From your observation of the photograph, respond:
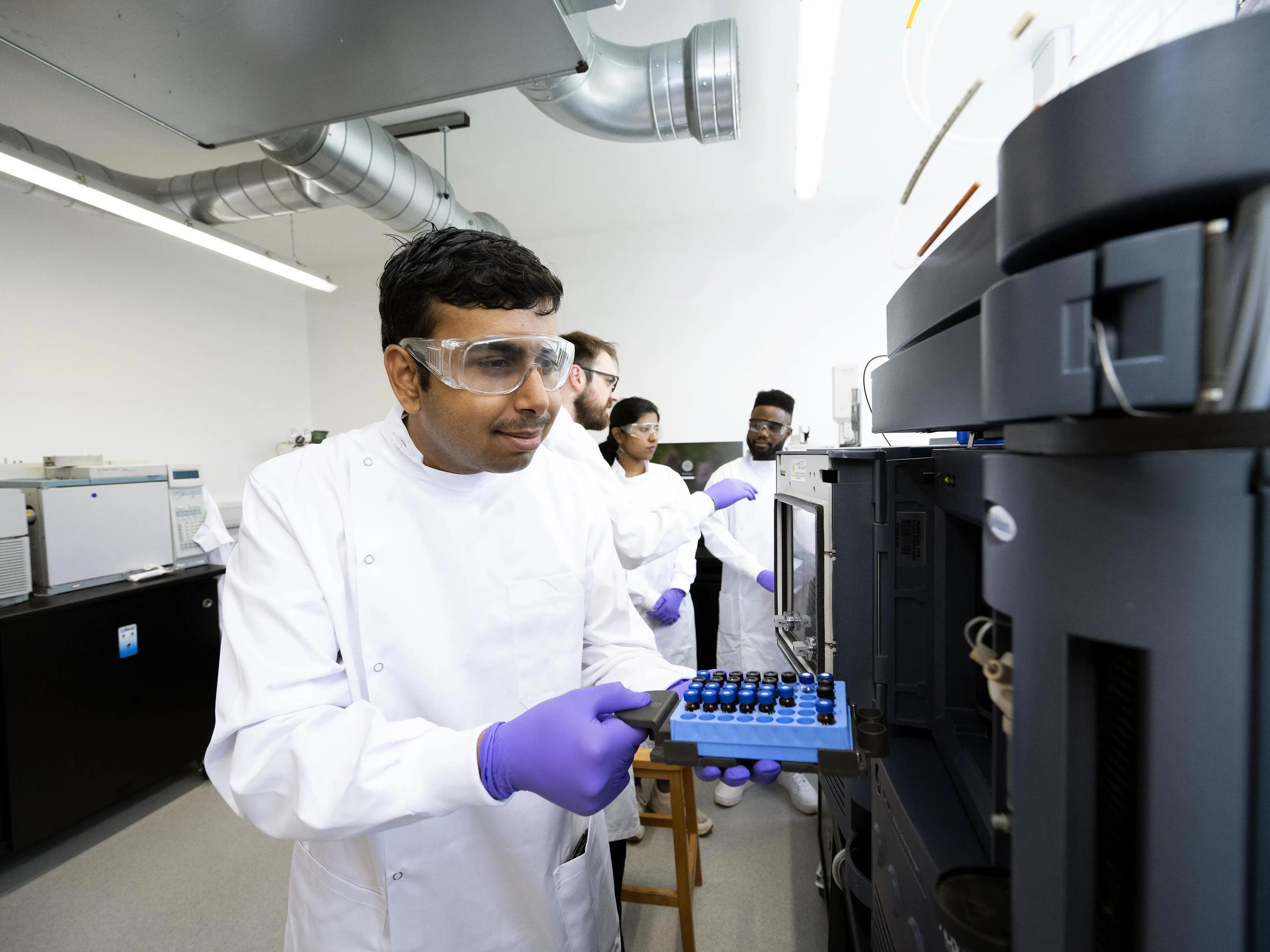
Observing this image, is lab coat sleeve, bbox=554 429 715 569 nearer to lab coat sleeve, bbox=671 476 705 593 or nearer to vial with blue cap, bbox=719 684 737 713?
lab coat sleeve, bbox=671 476 705 593

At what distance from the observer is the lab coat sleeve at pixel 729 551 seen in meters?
2.76

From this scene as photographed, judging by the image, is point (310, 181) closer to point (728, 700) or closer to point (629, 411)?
point (629, 411)

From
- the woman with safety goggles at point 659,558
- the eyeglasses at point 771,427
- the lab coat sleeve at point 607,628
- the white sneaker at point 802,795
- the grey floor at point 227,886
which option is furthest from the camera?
the eyeglasses at point 771,427

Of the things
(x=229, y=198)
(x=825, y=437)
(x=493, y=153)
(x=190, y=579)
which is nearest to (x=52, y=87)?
(x=229, y=198)

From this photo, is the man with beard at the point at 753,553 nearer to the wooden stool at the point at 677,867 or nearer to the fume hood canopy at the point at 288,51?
the wooden stool at the point at 677,867

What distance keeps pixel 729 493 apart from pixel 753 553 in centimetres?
52

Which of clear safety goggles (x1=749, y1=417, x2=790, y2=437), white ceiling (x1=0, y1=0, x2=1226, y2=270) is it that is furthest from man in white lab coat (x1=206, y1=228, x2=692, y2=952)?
clear safety goggles (x1=749, y1=417, x2=790, y2=437)

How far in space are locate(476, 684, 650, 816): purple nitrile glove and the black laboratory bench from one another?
2.16 metres

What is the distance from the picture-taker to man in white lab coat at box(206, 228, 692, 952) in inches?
31.3

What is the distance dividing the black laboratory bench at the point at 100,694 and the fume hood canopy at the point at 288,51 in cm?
196


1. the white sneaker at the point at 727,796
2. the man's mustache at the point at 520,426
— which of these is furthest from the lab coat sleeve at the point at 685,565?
the man's mustache at the point at 520,426

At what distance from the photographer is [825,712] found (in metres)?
0.73

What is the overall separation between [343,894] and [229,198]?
3499 mm

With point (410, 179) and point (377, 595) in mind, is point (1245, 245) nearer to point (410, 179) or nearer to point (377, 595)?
point (377, 595)
